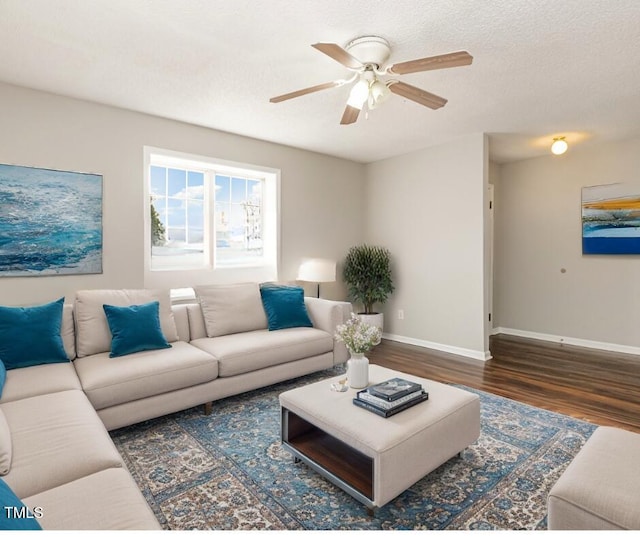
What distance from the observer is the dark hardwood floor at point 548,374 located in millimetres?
2928

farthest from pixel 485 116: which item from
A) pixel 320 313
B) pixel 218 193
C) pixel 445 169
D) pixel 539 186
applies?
pixel 218 193

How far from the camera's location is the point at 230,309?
3.50 m

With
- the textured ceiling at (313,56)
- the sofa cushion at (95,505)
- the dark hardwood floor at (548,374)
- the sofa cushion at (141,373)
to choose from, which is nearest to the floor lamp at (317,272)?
the dark hardwood floor at (548,374)

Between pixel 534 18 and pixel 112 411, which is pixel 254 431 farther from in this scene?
pixel 534 18

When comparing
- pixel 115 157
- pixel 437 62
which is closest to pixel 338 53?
pixel 437 62

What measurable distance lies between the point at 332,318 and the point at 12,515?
299 centimetres

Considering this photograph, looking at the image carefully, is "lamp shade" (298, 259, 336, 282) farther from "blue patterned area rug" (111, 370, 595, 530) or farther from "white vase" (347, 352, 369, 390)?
"white vase" (347, 352, 369, 390)

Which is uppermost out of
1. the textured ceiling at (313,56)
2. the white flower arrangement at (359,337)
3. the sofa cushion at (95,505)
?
the textured ceiling at (313,56)

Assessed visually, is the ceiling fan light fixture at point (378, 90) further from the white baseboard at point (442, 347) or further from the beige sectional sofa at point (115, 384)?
the white baseboard at point (442, 347)

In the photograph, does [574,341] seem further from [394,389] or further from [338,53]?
[338,53]

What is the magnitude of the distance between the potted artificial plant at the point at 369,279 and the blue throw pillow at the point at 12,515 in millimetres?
4210

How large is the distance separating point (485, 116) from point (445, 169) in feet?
3.25

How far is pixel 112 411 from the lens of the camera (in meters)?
2.34

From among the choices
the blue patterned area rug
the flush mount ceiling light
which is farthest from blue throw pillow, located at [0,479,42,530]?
the flush mount ceiling light
